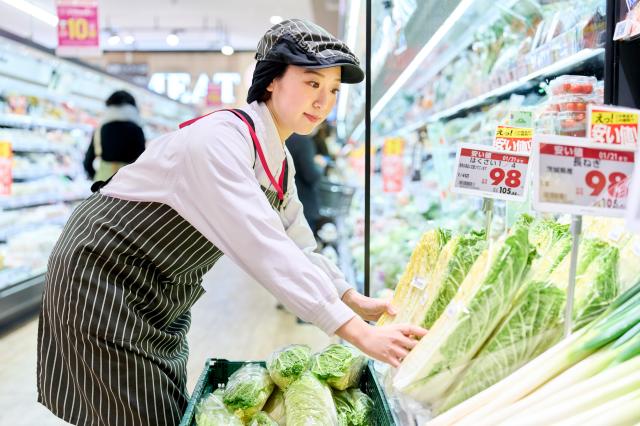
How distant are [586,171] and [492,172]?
37 cm

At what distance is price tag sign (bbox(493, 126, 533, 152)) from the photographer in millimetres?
1315

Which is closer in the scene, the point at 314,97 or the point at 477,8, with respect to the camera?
the point at 314,97

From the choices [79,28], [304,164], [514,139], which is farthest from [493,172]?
[79,28]

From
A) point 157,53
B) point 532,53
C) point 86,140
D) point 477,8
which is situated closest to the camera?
point 532,53

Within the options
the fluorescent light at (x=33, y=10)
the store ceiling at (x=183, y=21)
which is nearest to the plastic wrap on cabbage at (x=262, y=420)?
the store ceiling at (x=183, y=21)

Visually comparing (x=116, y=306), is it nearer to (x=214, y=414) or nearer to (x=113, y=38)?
(x=214, y=414)

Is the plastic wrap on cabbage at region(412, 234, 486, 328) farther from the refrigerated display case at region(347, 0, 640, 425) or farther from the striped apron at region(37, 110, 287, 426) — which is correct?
the striped apron at region(37, 110, 287, 426)

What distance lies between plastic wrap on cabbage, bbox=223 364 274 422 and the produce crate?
69mm

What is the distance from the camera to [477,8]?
265cm

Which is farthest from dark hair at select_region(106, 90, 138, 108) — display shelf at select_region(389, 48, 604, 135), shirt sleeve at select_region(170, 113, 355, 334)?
shirt sleeve at select_region(170, 113, 355, 334)

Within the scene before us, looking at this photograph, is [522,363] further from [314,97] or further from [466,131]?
[466,131]

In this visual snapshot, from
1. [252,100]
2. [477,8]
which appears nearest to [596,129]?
[252,100]

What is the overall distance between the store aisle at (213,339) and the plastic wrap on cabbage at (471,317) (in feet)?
9.77

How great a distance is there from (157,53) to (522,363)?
17456mm
